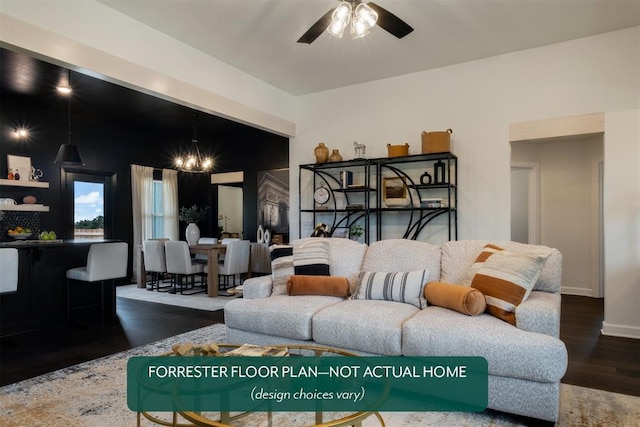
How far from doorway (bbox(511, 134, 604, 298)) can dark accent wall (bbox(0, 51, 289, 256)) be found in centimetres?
435

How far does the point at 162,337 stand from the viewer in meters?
3.77

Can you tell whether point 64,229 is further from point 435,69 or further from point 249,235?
point 435,69

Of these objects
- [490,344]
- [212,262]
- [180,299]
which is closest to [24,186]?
[180,299]

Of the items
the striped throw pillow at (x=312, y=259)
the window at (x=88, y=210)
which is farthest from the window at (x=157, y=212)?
the striped throw pillow at (x=312, y=259)

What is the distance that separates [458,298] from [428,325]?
314mm

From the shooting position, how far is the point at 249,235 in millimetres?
8070

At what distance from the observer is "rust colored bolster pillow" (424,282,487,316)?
96.0 inches

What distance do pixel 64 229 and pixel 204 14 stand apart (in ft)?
14.7

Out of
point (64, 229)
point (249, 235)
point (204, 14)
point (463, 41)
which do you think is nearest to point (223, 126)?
point (249, 235)

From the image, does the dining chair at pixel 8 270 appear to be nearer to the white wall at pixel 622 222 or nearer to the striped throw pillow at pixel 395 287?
the striped throw pillow at pixel 395 287

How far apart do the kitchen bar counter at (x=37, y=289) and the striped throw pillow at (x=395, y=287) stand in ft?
10.4

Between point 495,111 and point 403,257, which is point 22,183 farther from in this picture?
point 495,111

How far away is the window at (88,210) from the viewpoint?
21.2 feet

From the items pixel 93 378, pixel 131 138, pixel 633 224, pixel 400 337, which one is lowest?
pixel 93 378
